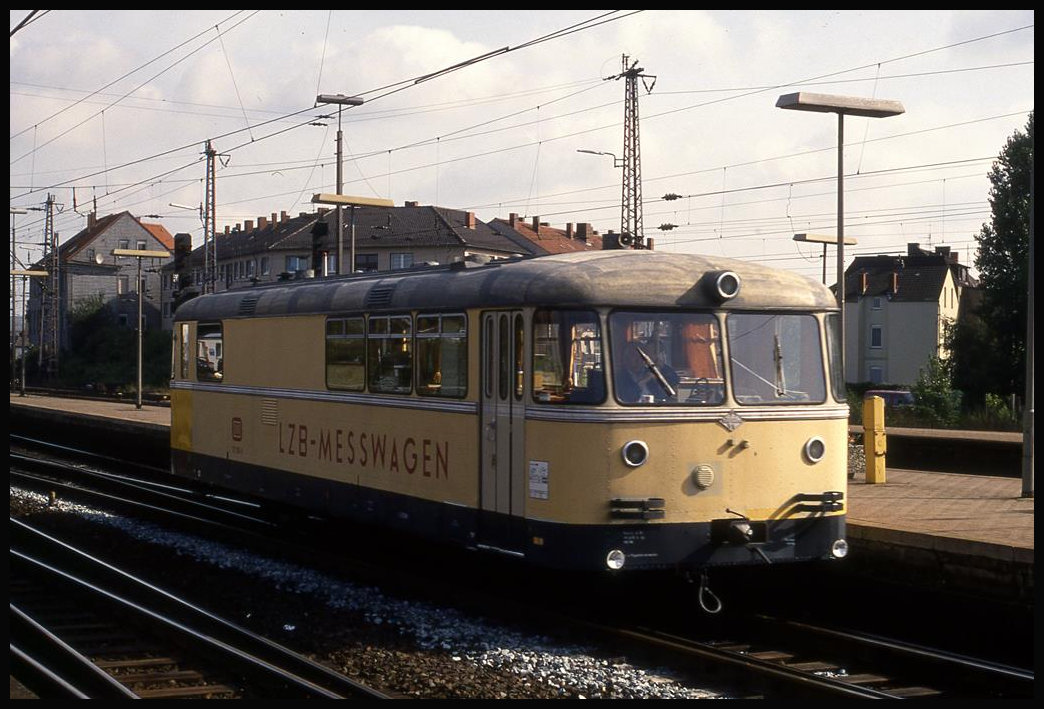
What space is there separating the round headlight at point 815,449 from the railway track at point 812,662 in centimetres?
137

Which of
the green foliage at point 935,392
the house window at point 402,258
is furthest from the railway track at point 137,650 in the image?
the house window at point 402,258

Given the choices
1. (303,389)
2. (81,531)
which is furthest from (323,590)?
(81,531)

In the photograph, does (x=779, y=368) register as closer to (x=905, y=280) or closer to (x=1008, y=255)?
(x=1008, y=255)

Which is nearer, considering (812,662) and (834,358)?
(812,662)

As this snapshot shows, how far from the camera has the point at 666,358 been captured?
10875 mm

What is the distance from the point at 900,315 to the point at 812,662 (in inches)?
2769

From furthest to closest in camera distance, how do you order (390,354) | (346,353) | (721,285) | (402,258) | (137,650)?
(402,258) → (346,353) → (390,354) → (721,285) → (137,650)

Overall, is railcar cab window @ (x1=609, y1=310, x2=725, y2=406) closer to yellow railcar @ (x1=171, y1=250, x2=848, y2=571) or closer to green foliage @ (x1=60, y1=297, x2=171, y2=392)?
yellow railcar @ (x1=171, y1=250, x2=848, y2=571)

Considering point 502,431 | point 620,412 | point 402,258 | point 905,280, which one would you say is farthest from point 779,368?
point 402,258

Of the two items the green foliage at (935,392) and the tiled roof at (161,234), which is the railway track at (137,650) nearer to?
the green foliage at (935,392)

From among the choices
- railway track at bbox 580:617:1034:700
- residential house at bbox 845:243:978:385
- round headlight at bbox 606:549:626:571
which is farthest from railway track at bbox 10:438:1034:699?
residential house at bbox 845:243:978:385

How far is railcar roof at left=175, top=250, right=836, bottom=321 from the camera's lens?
1084 centimetres

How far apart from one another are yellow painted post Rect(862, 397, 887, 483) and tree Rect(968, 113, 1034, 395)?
42.2 m

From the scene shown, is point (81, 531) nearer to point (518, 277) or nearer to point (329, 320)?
point (329, 320)
